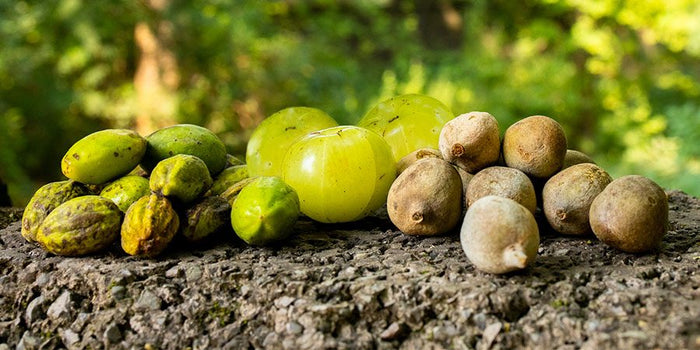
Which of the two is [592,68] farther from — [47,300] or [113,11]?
[47,300]

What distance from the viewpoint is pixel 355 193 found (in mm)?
1631

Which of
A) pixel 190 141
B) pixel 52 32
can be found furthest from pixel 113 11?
pixel 190 141

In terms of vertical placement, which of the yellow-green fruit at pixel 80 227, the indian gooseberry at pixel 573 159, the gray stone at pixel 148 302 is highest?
the indian gooseberry at pixel 573 159

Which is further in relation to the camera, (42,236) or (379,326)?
(42,236)

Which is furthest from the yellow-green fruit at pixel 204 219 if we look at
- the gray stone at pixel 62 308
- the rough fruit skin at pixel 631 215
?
the rough fruit skin at pixel 631 215

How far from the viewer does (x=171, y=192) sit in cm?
144

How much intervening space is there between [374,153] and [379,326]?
1.72 feet

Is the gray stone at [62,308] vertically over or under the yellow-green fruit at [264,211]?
under

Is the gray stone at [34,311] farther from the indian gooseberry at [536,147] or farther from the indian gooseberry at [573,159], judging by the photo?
the indian gooseberry at [573,159]

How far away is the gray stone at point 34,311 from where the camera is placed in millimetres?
1372

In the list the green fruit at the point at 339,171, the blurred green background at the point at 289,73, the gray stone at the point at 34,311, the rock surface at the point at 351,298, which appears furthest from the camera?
the blurred green background at the point at 289,73

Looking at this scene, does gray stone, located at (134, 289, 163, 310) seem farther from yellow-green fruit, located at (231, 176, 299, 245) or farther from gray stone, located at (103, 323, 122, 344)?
yellow-green fruit, located at (231, 176, 299, 245)

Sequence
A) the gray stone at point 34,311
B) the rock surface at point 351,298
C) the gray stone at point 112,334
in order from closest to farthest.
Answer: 1. the rock surface at point 351,298
2. the gray stone at point 112,334
3. the gray stone at point 34,311

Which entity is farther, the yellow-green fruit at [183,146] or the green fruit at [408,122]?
the green fruit at [408,122]
